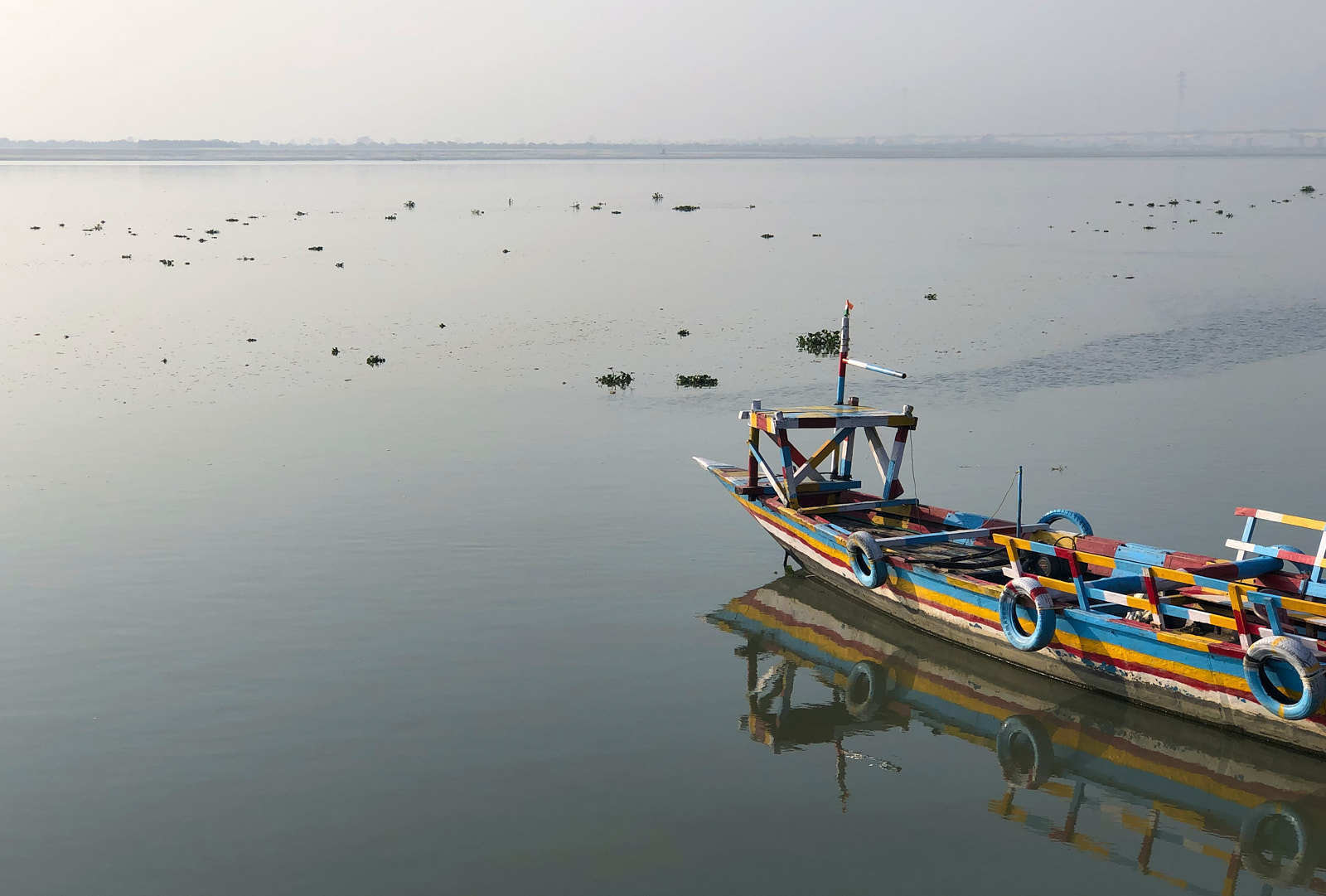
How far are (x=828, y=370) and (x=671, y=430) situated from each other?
985 cm

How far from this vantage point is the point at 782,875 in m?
14.0

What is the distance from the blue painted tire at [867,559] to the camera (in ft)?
69.4

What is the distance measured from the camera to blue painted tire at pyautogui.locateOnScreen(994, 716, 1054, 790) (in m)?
16.6

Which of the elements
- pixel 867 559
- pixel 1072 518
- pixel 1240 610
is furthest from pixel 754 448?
pixel 1240 610

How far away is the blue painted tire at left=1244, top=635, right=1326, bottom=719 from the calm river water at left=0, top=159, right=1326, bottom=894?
978 millimetres

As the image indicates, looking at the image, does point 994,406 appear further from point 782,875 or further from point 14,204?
point 14,204

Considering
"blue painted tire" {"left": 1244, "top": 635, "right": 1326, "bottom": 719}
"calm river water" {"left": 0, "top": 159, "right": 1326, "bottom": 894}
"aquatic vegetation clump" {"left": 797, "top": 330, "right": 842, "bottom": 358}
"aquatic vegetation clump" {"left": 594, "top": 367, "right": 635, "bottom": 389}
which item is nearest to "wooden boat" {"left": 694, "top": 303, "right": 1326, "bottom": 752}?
"blue painted tire" {"left": 1244, "top": 635, "right": 1326, "bottom": 719}

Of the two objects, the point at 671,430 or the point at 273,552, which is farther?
the point at 671,430

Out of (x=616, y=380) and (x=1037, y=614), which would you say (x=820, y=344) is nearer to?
(x=616, y=380)

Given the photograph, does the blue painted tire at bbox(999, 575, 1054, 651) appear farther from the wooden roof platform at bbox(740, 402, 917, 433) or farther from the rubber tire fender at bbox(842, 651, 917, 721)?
the wooden roof platform at bbox(740, 402, 917, 433)

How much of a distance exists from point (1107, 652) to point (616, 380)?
2325cm

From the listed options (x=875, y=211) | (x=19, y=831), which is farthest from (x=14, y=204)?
(x=19, y=831)

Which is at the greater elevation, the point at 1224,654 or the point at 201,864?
the point at 1224,654

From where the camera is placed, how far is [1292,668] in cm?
1576
